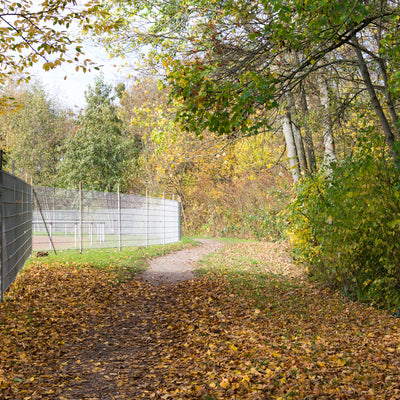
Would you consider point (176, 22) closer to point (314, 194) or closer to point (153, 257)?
point (314, 194)

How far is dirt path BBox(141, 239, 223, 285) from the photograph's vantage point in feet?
34.5

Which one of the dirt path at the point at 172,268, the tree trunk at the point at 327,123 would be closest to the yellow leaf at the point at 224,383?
the dirt path at the point at 172,268

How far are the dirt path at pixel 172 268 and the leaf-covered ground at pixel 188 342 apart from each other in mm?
958

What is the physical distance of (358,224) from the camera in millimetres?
7047

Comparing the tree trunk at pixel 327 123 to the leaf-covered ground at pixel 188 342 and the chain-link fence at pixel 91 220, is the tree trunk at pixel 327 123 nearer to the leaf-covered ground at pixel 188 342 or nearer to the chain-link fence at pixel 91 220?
the leaf-covered ground at pixel 188 342

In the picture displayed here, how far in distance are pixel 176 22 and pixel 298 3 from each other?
16.1 feet

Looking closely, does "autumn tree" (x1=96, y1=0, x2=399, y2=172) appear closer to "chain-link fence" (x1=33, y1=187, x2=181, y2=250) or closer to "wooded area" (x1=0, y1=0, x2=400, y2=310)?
"wooded area" (x1=0, y1=0, x2=400, y2=310)

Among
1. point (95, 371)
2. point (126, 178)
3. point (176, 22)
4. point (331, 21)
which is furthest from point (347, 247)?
point (126, 178)

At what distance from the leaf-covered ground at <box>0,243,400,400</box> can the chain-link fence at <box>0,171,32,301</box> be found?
395 mm

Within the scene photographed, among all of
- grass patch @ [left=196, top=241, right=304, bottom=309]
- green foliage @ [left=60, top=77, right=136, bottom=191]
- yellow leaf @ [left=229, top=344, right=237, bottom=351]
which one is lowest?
grass patch @ [left=196, top=241, right=304, bottom=309]

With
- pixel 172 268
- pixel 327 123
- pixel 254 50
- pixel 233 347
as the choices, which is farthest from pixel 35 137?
pixel 233 347

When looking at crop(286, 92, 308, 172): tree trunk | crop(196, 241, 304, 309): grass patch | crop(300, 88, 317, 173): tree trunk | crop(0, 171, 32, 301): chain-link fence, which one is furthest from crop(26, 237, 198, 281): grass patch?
crop(300, 88, 317, 173): tree trunk

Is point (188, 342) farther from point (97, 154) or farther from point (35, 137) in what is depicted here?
point (35, 137)

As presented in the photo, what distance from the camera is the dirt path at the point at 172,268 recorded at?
10523mm
